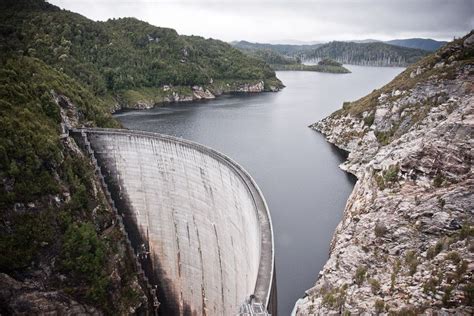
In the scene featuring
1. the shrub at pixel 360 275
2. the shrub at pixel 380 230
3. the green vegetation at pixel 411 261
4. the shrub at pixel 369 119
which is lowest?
the shrub at pixel 360 275

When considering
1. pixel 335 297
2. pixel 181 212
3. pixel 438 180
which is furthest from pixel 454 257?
pixel 181 212

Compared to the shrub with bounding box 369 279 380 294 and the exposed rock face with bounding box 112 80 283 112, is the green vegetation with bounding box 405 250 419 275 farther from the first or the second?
the exposed rock face with bounding box 112 80 283 112

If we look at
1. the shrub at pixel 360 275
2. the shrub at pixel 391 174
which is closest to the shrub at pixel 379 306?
the shrub at pixel 360 275

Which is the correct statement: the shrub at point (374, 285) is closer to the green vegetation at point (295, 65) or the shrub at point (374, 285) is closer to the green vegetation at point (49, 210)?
the green vegetation at point (49, 210)

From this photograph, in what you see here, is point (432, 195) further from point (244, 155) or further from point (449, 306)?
point (244, 155)

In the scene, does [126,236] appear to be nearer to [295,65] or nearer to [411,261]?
[411,261]

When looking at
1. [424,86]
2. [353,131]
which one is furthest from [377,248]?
[353,131]
